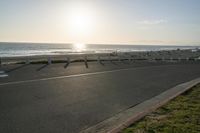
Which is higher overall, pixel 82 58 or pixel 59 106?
pixel 82 58

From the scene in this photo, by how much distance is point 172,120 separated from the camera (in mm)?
5207

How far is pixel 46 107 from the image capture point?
6.69 metres

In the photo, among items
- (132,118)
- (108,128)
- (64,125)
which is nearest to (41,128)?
(64,125)

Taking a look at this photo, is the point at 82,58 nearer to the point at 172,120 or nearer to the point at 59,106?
the point at 59,106

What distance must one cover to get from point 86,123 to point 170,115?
208 cm

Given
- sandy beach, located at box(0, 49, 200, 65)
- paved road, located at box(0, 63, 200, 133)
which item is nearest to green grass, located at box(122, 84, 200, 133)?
paved road, located at box(0, 63, 200, 133)

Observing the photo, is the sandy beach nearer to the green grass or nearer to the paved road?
the paved road

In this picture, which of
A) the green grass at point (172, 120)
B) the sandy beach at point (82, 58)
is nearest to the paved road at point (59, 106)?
the green grass at point (172, 120)

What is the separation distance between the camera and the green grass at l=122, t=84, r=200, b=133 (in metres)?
4.59

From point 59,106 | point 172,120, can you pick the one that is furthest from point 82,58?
point 172,120

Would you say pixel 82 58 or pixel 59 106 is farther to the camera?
pixel 82 58

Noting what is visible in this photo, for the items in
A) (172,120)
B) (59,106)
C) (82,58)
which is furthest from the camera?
(82,58)

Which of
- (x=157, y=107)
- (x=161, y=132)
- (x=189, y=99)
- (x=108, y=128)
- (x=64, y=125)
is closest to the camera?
(x=161, y=132)

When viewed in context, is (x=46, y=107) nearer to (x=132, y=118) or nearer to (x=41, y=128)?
(x=41, y=128)
